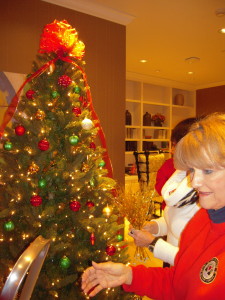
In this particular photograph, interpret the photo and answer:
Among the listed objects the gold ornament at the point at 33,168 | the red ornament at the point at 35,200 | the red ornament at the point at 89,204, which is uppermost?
the gold ornament at the point at 33,168

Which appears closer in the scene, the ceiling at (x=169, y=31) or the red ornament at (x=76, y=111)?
the red ornament at (x=76, y=111)

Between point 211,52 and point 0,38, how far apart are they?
3285 mm

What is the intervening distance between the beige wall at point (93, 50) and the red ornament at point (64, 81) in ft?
3.91

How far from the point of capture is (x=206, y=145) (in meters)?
0.81

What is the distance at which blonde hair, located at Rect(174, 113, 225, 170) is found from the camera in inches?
31.2

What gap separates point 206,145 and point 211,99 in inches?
251

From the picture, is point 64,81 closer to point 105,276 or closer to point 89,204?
point 89,204

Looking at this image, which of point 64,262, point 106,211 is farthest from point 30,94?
point 64,262

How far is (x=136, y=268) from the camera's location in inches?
42.6

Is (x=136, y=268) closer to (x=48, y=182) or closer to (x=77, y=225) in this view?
Result: (x=77, y=225)

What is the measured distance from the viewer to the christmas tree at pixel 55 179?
1.40 m

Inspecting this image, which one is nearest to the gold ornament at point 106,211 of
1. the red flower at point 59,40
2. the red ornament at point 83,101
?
the red ornament at point 83,101

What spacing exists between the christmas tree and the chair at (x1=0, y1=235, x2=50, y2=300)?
80 centimetres

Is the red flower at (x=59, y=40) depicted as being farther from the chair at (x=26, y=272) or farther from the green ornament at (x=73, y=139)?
the chair at (x=26, y=272)
